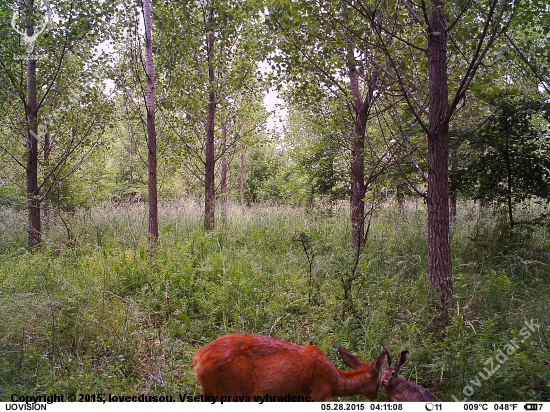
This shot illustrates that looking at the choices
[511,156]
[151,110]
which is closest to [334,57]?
[151,110]

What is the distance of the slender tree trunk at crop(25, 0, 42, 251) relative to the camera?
7164 millimetres

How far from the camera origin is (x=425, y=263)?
5766 mm

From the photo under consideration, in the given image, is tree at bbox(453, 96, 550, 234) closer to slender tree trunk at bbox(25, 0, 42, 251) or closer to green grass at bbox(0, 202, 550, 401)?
green grass at bbox(0, 202, 550, 401)

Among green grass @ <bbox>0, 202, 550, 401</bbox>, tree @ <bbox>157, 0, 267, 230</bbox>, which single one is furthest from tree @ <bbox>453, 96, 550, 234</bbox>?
tree @ <bbox>157, 0, 267, 230</bbox>

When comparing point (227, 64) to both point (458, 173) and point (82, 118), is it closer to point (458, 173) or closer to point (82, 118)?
point (82, 118)

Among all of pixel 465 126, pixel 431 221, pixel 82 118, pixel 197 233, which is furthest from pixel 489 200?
pixel 82 118

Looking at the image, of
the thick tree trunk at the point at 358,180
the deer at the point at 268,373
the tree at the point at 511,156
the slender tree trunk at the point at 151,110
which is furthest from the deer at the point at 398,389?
the tree at the point at 511,156

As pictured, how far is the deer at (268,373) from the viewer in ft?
7.41

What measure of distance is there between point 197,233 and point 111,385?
5105 millimetres

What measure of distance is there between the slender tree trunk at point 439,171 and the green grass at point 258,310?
1.04ft

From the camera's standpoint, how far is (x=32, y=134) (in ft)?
24.2

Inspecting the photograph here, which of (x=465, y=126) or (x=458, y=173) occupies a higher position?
(x=465, y=126)

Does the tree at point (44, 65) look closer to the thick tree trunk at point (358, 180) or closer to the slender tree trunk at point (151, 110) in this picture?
the slender tree trunk at point (151, 110)

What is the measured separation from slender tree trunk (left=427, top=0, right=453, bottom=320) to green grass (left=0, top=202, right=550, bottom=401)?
318mm
